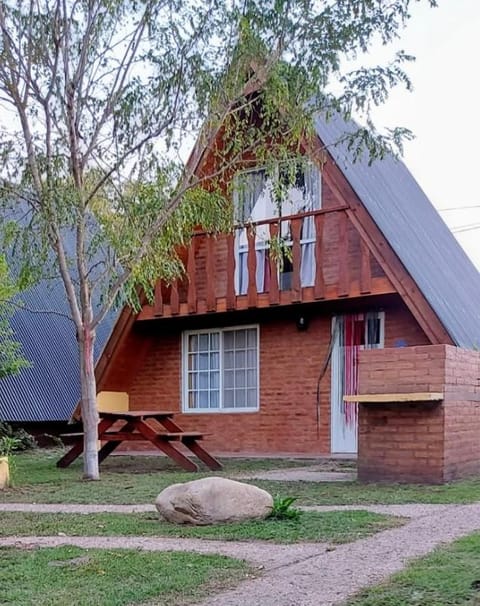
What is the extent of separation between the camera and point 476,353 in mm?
10180

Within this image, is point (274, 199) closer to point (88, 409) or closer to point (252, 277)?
point (252, 277)

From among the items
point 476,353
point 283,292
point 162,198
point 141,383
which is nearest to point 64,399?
point 141,383

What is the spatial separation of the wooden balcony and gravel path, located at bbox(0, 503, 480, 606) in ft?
20.4

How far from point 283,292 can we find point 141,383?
413cm

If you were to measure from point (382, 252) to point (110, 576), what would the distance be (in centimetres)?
852

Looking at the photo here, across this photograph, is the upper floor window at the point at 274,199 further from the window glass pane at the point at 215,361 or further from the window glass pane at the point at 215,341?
the window glass pane at the point at 215,361

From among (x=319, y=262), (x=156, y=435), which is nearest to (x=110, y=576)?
(x=156, y=435)

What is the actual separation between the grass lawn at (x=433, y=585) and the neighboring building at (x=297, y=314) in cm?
722

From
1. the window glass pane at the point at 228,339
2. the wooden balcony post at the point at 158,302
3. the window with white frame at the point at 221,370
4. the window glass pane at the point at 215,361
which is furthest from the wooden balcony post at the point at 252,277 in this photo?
the wooden balcony post at the point at 158,302

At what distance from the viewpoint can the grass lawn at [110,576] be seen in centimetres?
411

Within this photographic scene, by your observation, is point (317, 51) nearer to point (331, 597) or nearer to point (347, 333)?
point (347, 333)

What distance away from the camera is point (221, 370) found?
50.0 ft

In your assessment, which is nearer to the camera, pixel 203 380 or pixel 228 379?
pixel 228 379

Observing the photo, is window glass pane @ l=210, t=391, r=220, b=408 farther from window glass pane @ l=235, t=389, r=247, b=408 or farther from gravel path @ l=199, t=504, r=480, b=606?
gravel path @ l=199, t=504, r=480, b=606
